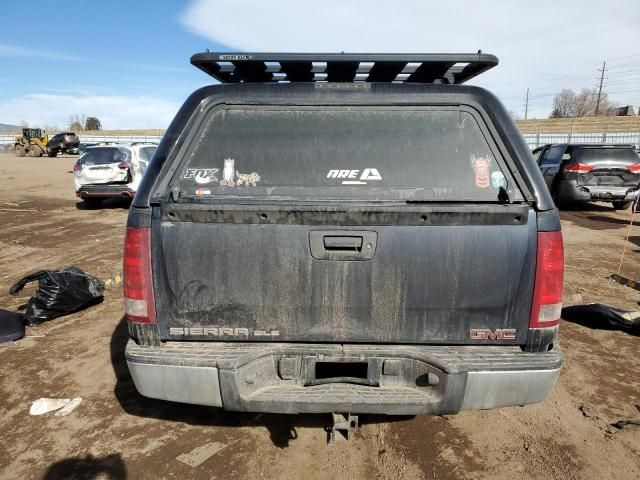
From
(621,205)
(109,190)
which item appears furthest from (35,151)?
(621,205)

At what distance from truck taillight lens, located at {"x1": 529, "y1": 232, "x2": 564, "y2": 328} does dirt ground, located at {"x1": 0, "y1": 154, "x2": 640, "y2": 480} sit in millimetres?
1032

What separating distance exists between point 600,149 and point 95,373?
12524mm

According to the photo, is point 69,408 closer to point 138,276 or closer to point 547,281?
point 138,276

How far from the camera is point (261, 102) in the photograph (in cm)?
241

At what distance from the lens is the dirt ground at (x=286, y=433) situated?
2539 millimetres

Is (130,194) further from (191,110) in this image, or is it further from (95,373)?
(191,110)

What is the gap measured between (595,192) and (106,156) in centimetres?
1368

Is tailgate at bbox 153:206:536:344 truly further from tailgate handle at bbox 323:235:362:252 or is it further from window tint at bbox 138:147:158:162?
window tint at bbox 138:147:158:162

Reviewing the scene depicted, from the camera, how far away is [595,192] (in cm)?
1122

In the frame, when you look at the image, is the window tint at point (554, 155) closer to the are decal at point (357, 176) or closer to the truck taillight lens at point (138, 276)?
the are decal at point (357, 176)

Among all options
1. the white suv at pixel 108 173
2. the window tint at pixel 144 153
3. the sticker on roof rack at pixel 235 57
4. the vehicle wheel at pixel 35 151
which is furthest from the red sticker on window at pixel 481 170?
the vehicle wheel at pixel 35 151

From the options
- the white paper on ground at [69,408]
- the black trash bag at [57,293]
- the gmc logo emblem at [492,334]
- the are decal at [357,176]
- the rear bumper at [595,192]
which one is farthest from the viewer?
the rear bumper at [595,192]

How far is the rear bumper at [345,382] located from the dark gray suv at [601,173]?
10.9 m

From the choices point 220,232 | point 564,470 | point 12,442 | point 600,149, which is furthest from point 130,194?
point 600,149
